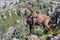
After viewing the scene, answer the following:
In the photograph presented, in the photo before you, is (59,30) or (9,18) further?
(9,18)

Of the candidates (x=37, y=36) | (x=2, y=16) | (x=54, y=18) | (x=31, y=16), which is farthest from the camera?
(x=2, y=16)

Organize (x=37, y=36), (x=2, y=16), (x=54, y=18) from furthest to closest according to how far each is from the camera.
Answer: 1. (x=2, y=16)
2. (x=54, y=18)
3. (x=37, y=36)

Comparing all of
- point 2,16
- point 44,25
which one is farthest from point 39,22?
point 2,16

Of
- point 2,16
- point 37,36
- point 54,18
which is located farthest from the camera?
point 2,16

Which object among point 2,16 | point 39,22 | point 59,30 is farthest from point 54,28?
point 2,16

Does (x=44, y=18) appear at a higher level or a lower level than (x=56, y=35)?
higher

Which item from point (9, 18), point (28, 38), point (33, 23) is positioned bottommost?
point (9, 18)

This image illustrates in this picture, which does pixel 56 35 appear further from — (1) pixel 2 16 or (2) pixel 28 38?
(1) pixel 2 16

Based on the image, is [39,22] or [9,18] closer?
[39,22]

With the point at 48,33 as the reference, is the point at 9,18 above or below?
below

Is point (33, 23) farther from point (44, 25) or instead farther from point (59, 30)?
point (59, 30)
